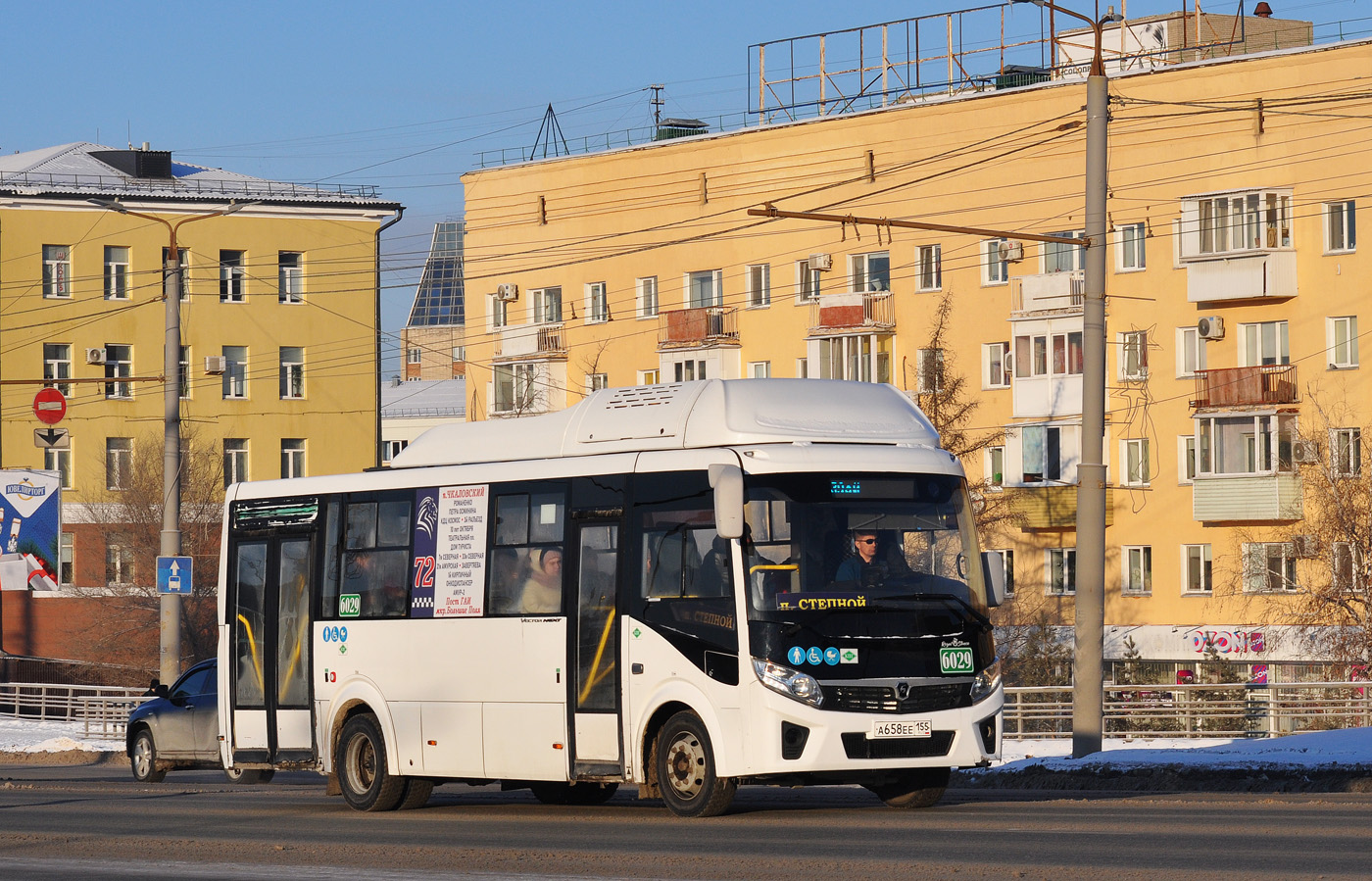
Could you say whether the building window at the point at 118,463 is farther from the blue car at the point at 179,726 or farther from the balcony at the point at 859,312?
the blue car at the point at 179,726

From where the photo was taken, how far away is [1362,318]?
5462cm

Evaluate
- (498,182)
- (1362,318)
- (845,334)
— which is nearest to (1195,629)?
Answer: (1362,318)

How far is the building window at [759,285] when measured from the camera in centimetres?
6800

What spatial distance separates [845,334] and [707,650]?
4978 centimetres

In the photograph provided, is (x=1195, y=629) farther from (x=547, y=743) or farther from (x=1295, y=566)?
(x=547, y=743)

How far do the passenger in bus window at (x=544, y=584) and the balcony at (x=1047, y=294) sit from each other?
42811mm

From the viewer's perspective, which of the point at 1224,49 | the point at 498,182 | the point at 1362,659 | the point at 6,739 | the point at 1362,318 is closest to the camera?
the point at 6,739

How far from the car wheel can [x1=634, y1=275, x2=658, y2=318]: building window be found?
4568 cm

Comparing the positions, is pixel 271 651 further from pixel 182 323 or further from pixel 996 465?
pixel 182 323

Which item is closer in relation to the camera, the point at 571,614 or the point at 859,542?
the point at 859,542

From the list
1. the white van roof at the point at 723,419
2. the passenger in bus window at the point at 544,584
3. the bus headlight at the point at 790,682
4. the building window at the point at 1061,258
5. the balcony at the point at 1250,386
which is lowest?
the bus headlight at the point at 790,682

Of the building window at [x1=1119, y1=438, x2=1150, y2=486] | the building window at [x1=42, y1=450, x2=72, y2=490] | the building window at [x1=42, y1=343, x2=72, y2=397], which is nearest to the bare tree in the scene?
the building window at [x1=42, y1=450, x2=72, y2=490]

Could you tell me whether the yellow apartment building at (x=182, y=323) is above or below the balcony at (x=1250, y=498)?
above

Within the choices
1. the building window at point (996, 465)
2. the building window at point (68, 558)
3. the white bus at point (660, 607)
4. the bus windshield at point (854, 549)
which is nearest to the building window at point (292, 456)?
the building window at point (68, 558)
